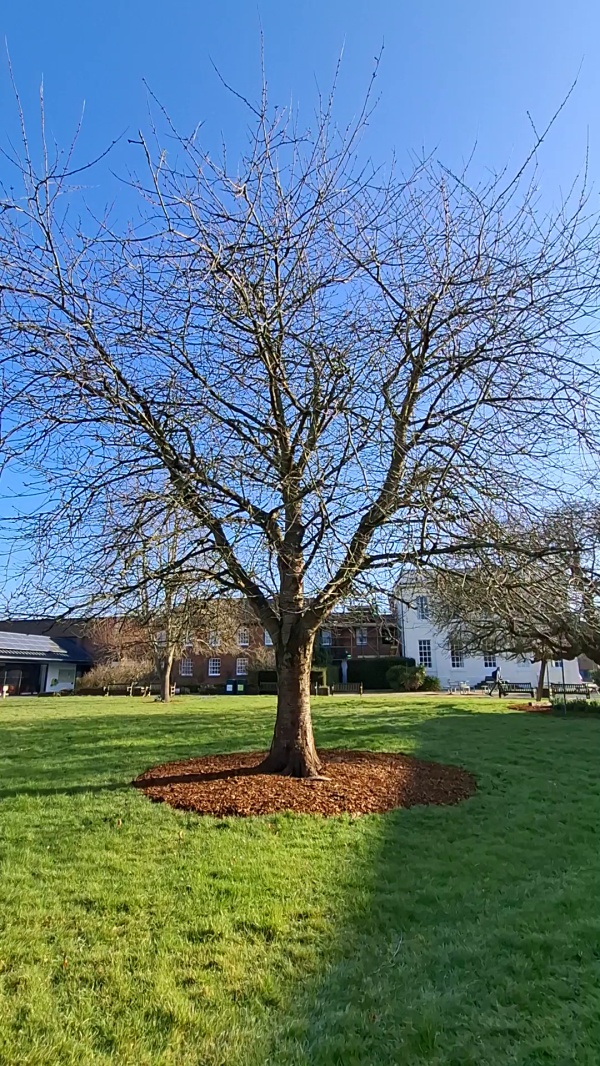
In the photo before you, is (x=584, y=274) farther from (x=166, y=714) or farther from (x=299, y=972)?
(x=166, y=714)

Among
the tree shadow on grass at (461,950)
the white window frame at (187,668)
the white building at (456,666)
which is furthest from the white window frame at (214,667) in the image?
the tree shadow on grass at (461,950)

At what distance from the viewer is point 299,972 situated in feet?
10.9

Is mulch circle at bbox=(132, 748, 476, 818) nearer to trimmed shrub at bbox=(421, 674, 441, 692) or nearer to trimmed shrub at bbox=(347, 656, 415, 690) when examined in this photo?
trimmed shrub at bbox=(421, 674, 441, 692)

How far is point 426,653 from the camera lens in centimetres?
4719

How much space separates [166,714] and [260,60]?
16.6m

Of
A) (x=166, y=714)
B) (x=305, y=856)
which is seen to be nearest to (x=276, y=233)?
(x=305, y=856)

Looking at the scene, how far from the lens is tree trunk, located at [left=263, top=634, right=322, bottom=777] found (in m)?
8.00

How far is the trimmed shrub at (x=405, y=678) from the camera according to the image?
122 ft

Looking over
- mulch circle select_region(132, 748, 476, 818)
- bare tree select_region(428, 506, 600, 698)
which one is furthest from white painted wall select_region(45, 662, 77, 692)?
bare tree select_region(428, 506, 600, 698)

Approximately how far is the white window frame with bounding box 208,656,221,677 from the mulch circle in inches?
1440

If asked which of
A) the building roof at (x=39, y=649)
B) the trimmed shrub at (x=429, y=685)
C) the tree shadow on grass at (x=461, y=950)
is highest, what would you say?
the building roof at (x=39, y=649)

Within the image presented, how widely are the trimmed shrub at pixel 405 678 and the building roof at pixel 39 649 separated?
69.2 feet

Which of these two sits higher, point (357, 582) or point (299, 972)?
point (357, 582)

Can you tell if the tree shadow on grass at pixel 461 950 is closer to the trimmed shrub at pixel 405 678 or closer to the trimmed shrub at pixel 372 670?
the trimmed shrub at pixel 405 678
